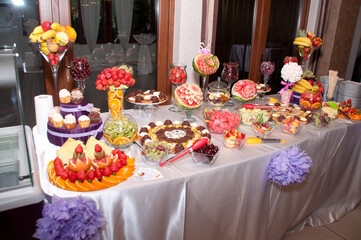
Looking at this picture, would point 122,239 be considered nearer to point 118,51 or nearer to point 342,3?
point 118,51

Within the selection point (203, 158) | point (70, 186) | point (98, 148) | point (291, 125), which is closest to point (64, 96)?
point (98, 148)

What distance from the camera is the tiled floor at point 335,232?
2279 mm

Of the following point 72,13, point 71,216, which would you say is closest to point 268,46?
point 72,13

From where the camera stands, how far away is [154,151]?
1.43m

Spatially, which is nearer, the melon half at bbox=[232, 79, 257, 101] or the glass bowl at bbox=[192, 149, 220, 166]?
the glass bowl at bbox=[192, 149, 220, 166]

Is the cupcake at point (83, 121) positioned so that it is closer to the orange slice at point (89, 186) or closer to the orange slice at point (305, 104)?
the orange slice at point (89, 186)

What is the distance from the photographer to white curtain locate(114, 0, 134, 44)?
2.59 metres

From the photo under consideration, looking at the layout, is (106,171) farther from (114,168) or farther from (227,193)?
(227,193)

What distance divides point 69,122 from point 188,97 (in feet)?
2.54

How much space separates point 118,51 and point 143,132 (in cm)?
132

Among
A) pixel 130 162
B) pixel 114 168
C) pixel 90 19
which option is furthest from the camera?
pixel 90 19

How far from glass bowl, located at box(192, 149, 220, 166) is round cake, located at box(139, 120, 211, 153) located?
11cm

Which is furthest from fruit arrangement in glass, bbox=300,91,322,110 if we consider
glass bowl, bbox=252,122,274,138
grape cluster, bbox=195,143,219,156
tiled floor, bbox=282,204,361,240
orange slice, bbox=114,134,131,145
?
orange slice, bbox=114,134,131,145

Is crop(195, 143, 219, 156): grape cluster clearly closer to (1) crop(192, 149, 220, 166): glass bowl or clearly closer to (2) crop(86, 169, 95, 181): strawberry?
(1) crop(192, 149, 220, 166): glass bowl
